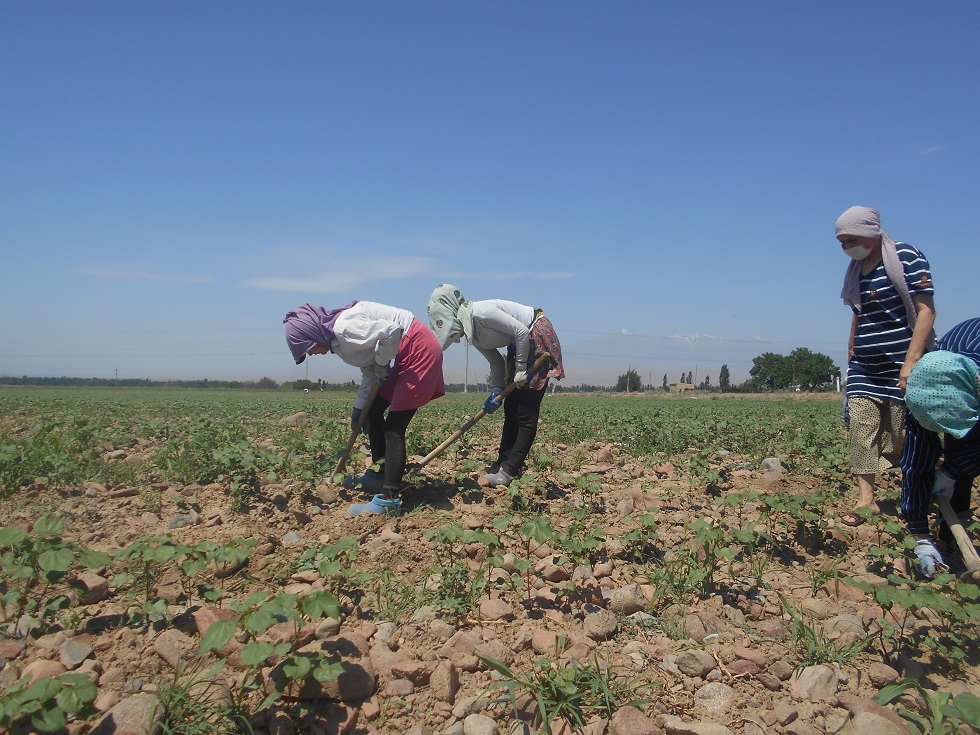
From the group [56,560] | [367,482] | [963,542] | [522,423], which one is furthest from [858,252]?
[56,560]

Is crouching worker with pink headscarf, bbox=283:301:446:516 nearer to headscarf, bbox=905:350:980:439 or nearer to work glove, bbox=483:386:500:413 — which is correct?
work glove, bbox=483:386:500:413

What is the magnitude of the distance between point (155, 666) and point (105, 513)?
5.93 feet

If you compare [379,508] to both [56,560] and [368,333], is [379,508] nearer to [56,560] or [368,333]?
[368,333]

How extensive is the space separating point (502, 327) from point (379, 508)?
1.37 metres

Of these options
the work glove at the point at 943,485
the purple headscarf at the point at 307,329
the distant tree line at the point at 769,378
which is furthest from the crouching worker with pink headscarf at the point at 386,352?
the distant tree line at the point at 769,378

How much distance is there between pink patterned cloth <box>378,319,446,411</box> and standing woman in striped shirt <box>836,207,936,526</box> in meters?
2.30

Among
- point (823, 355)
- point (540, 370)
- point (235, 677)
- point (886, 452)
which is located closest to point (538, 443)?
point (540, 370)

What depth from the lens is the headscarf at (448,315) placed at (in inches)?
157

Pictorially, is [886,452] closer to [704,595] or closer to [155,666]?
[704,595]

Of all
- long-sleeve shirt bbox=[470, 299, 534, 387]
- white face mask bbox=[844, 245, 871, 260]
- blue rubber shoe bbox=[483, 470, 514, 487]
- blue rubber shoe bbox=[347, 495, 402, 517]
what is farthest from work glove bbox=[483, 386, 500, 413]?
white face mask bbox=[844, 245, 871, 260]

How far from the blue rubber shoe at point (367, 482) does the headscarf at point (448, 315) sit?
97 cm

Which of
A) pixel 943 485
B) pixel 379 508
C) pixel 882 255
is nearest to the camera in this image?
pixel 943 485

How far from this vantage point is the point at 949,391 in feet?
8.21

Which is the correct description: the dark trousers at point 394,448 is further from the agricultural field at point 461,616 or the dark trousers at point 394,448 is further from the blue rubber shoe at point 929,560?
the blue rubber shoe at point 929,560
